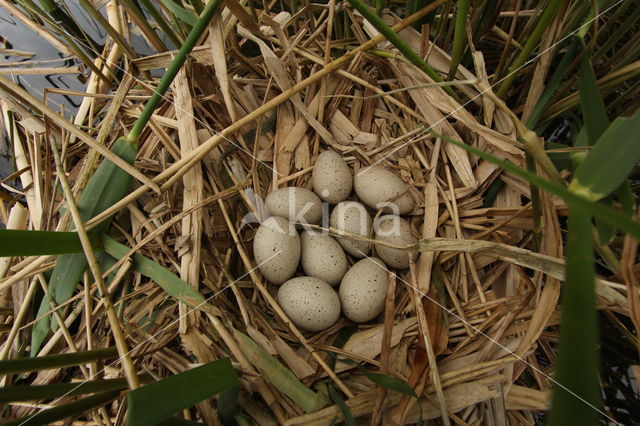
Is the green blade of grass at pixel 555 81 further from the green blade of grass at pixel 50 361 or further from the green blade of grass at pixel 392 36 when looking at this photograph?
the green blade of grass at pixel 50 361

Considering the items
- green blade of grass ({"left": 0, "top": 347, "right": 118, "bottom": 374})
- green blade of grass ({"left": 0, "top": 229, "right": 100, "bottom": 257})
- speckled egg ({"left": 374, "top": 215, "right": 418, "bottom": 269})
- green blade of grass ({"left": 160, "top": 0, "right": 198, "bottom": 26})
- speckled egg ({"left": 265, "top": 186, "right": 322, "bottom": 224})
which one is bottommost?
speckled egg ({"left": 374, "top": 215, "right": 418, "bottom": 269})

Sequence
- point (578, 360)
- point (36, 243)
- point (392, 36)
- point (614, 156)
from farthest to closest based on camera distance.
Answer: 1. point (392, 36)
2. point (36, 243)
3. point (614, 156)
4. point (578, 360)

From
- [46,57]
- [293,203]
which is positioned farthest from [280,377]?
[46,57]

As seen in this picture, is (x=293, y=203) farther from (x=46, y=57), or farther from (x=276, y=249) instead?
(x=46, y=57)

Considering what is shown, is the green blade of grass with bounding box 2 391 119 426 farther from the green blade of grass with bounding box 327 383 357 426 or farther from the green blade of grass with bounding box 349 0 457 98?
the green blade of grass with bounding box 349 0 457 98

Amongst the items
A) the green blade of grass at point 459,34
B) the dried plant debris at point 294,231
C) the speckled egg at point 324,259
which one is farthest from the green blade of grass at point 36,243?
the green blade of grass at point 459,34

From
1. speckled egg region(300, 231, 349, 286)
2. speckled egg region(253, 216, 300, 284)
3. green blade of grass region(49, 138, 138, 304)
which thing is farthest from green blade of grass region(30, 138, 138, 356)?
speckled egg region(300, 231, 349, 286)
